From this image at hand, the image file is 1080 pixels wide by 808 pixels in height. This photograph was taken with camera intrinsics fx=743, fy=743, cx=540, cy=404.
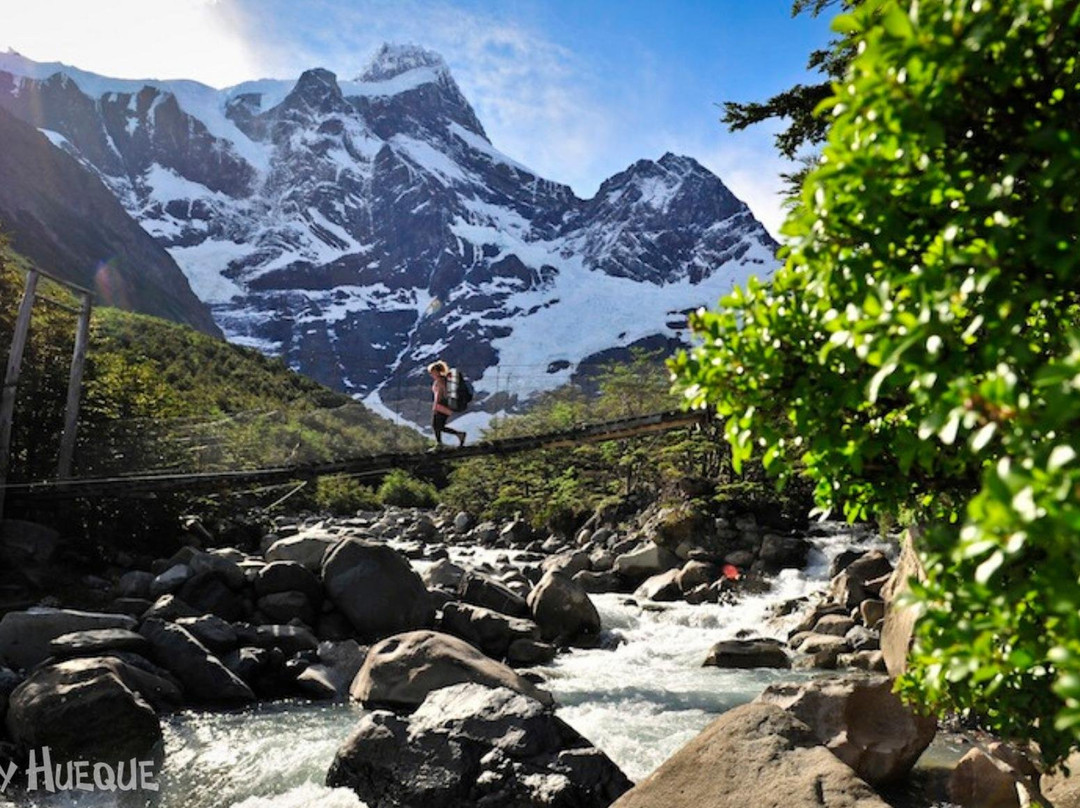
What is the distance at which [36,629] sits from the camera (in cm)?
975

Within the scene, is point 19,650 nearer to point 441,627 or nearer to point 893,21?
point 441,627

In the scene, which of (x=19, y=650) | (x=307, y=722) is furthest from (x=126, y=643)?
(x=307, y=722)

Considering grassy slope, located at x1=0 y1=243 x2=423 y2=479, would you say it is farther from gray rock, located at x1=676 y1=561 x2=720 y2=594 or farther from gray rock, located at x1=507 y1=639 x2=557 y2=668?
gray rock, located at x1=676 y1=561 x2=720 y2=594

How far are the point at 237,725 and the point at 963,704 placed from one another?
8.66 m

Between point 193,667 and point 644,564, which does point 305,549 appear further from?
point 644,564

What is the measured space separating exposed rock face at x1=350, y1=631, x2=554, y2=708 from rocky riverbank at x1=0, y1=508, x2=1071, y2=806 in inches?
1.0

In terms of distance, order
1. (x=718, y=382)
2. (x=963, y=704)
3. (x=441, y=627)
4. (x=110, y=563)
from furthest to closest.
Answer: (x=110, y=563), (x=441, y=627), (x=963, y=704), (x=718, y=382)

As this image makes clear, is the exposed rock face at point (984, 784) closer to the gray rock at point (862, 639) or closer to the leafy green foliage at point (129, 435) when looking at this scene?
the gray rock at point (862, 639)

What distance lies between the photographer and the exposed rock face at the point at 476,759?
19.6 feet

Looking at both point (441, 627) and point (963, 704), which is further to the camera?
point (441, 627)

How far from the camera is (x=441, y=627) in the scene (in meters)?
13.7

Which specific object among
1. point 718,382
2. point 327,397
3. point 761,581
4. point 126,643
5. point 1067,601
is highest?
point 327,397

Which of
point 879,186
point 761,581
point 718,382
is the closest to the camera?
point 879,186

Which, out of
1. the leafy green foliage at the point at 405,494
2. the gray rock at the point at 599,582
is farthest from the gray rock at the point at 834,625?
the leafy green foliage at the point at 405,494
